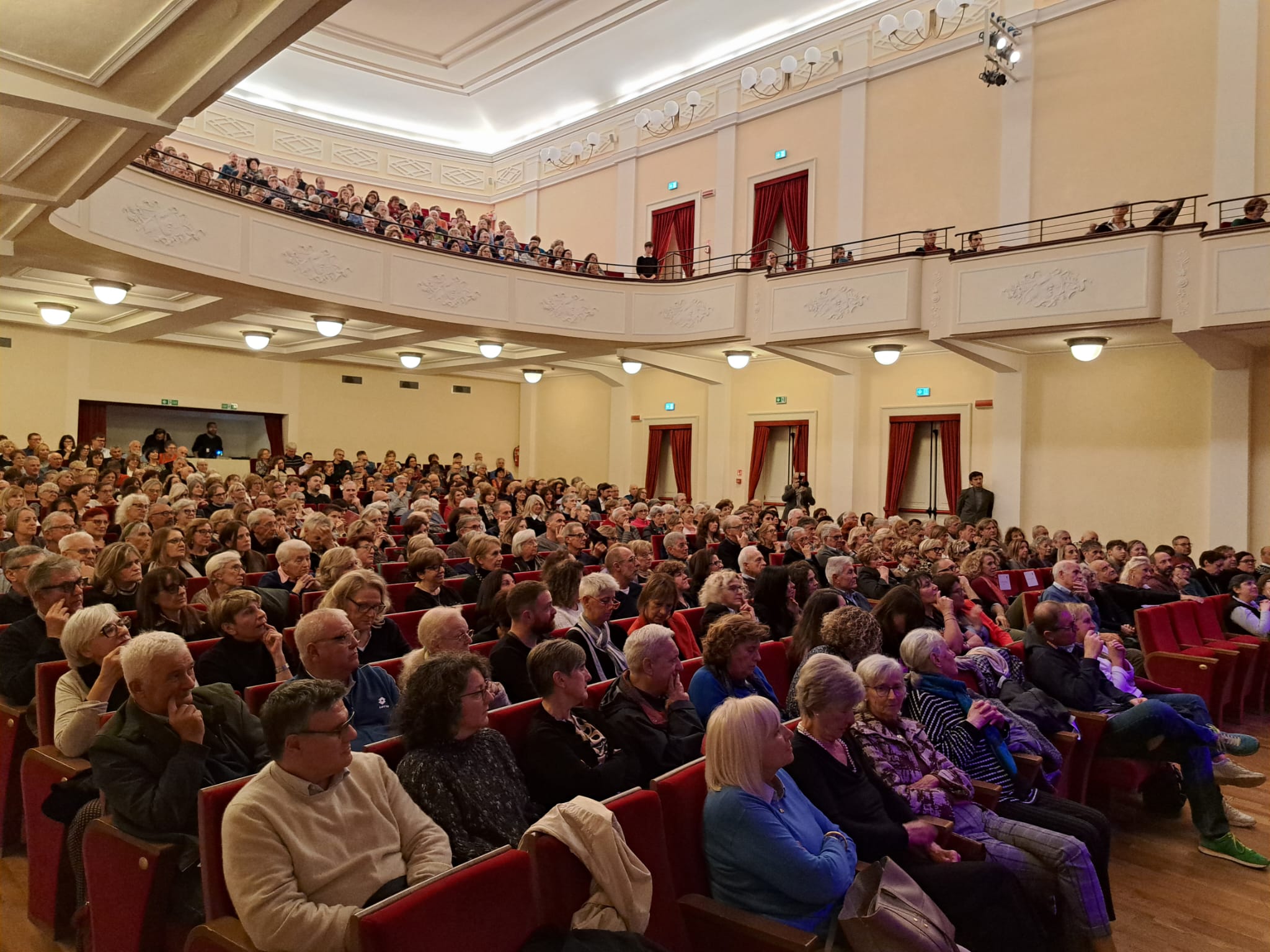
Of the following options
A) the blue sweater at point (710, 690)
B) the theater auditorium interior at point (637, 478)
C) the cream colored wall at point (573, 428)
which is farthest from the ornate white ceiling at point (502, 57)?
the blue sweater at point (710, 690)

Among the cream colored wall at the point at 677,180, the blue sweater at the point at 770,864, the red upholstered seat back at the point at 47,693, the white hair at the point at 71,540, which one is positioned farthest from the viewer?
Answer: the cream colored wall at the point at 677,180

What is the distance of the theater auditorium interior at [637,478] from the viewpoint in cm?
187

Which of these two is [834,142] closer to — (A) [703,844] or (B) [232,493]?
(B) [232,493]

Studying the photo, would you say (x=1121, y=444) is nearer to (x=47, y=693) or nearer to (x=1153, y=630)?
→ (x=1153, y=630)

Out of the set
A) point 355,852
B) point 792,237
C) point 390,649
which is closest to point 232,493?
point 390,649

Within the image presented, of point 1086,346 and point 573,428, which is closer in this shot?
point 1086,346

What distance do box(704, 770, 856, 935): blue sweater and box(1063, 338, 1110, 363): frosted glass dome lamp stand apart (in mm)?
7349

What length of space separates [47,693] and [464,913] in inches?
68.6

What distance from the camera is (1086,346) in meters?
7.87

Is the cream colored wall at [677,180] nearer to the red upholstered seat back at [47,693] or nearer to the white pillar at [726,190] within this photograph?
the white pillar at [726,190]

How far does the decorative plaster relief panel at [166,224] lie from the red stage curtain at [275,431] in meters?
6.12

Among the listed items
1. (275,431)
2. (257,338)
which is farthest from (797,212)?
(275,431)

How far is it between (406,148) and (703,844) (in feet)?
48.7

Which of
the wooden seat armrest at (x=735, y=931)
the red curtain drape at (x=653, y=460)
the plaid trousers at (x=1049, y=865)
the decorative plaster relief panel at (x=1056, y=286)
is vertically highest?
the decorative plaster relief panel at (x=1056, y=286)
